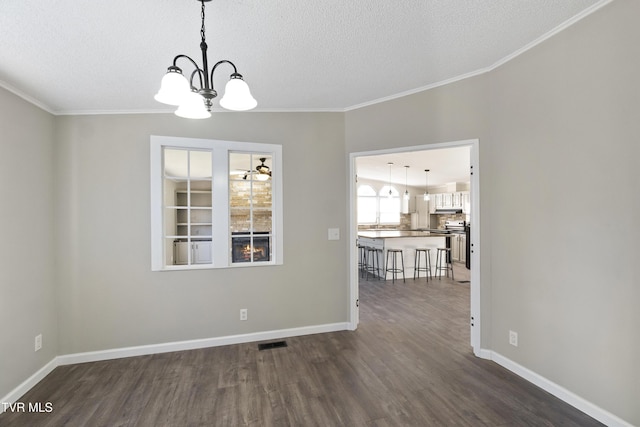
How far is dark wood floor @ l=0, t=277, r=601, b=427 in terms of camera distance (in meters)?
1.94

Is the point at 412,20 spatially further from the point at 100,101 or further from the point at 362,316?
the point at 362,316

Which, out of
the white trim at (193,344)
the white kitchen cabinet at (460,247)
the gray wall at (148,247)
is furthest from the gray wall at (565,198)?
the white kitchen cabinet at (460,247)

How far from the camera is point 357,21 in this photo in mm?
1795

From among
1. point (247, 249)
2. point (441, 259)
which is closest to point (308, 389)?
point (247, 249)

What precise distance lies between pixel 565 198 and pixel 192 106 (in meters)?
2.56

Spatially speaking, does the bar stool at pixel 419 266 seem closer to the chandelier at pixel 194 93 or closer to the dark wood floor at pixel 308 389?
the dark wood floor at pixel 308 389

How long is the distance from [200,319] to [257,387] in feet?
3.58

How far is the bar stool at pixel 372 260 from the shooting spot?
252 inches

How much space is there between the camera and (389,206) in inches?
412

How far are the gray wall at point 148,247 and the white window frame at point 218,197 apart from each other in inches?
2.7

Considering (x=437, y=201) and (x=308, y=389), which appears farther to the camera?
(x=437, y=201)

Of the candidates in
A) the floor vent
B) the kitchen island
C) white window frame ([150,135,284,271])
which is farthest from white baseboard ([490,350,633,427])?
the kitchen island

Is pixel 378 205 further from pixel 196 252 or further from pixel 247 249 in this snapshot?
pixel 196 252

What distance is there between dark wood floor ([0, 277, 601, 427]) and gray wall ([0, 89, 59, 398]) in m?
0.31
